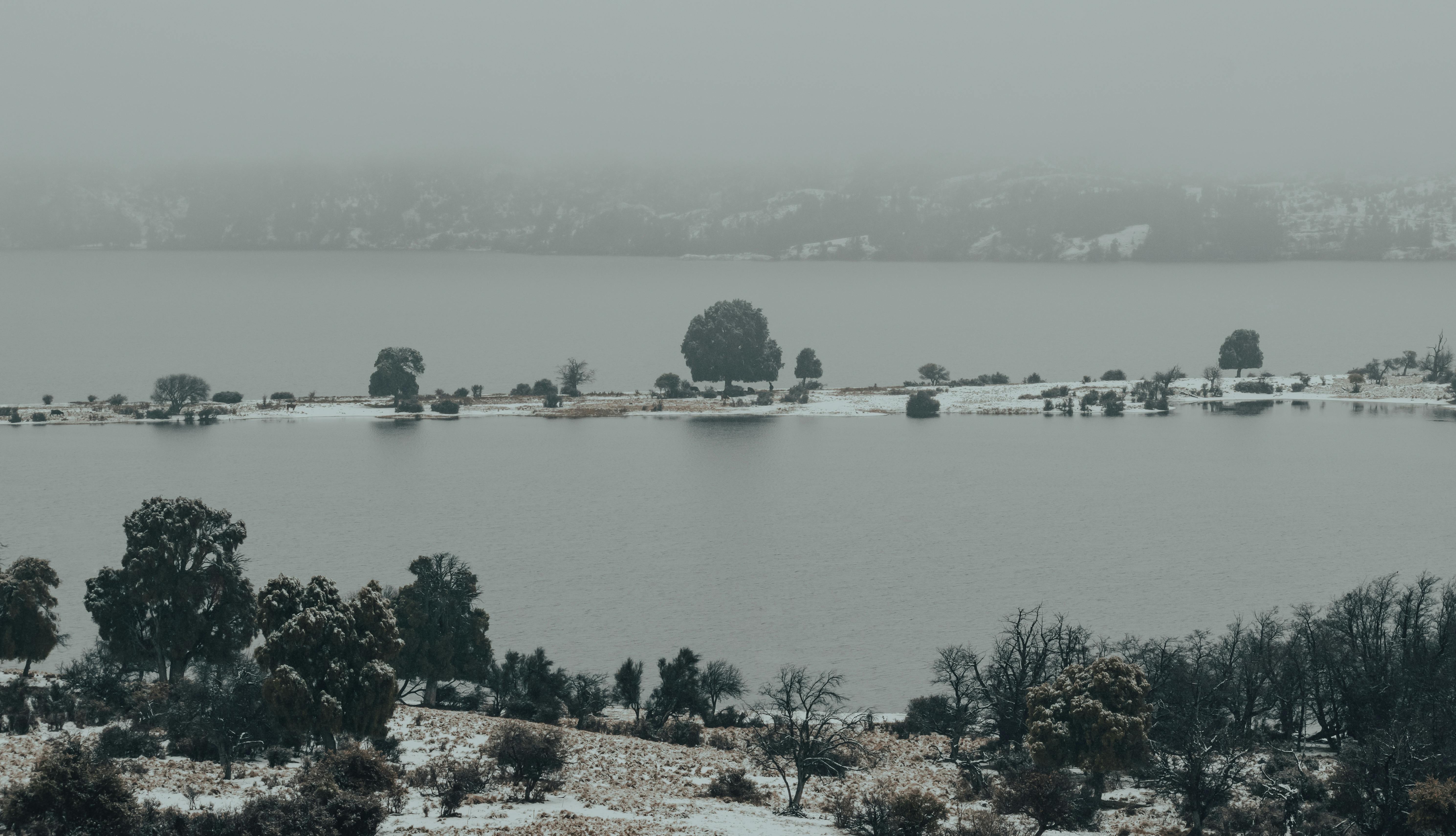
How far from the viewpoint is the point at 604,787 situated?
48.7m

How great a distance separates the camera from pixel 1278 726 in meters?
61.6

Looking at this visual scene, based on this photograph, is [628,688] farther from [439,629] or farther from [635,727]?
[439,629]

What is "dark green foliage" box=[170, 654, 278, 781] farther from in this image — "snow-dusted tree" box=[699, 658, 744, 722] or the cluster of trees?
the cluster of trees

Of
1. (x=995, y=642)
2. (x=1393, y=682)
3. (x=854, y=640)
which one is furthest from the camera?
(x=854, y=640)

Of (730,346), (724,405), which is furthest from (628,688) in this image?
(730,346)

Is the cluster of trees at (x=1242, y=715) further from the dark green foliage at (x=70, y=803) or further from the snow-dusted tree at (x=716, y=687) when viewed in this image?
the dark green foliage at (x=70, y=803)

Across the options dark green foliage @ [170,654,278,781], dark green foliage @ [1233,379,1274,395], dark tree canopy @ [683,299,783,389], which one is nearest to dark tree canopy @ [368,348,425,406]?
dark tree canopy @ [683,299,783,389]

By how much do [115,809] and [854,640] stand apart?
49686 mm

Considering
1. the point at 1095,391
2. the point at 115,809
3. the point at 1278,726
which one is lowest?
the point at 1278,726

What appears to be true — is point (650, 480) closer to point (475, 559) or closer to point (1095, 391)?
point (475, 559)

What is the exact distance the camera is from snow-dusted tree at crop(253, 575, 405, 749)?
4788 cm

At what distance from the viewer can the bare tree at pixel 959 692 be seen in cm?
5896

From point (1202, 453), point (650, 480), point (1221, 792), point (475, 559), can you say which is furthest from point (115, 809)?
point (1202, 453)

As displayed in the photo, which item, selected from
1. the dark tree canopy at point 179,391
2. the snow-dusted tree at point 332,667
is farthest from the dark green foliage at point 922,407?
the snow-dusted tree at point 332,667
